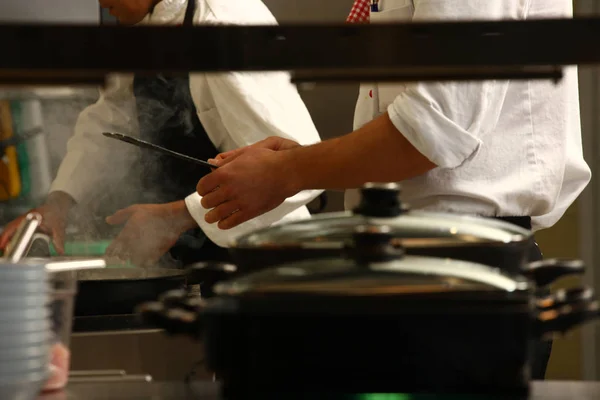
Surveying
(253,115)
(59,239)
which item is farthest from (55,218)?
(253,115)

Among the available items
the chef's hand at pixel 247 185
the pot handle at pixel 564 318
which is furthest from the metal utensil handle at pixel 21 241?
the chef's hand at pixel 247 185

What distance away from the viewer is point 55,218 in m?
2.08

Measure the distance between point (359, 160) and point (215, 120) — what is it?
0.82 meters

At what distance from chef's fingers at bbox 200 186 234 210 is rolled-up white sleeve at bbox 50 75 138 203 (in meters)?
0.87

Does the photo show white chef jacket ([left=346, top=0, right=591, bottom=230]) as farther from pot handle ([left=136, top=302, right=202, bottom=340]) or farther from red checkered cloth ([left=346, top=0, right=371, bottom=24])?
pot handle ([left=136, top=302, right=202, bottom=340])

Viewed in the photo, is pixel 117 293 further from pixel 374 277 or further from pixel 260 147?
pixel 374 277

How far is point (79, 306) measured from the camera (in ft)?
4.45

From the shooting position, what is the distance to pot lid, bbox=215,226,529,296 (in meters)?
0.61

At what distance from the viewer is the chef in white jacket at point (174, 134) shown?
1916 millimetres

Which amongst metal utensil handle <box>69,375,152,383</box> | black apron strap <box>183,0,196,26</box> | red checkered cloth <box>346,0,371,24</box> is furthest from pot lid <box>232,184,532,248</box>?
black apron strap <box>183,0,196,26</box>

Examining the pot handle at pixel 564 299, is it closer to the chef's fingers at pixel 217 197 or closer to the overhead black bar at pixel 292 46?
the overhead black bar at pixel 292 46

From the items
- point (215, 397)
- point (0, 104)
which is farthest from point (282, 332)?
point (0, 104)

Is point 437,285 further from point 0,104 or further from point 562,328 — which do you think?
point 0,104

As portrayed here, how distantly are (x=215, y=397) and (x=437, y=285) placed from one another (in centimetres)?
26
